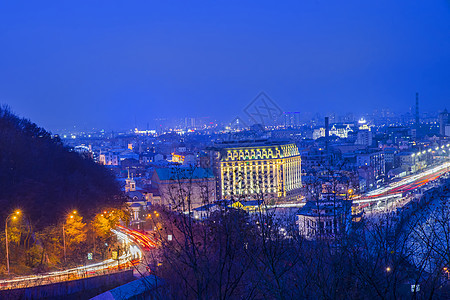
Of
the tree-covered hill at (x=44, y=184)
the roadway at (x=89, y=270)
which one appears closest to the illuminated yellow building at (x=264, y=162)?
the tree-covered hill at (x=44, y=184)

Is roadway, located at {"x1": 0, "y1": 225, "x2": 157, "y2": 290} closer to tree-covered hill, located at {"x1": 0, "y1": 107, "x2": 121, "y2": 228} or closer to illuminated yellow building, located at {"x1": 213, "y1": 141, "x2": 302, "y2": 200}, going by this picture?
tree-covered hill, located at {"x1": 0, "y1": 107, "x2": 121, "y2": 228}

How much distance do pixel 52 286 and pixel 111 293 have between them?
4.61 ft

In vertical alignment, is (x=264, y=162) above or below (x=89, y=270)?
above

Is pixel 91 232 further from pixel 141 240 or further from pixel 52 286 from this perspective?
pixel 52 286

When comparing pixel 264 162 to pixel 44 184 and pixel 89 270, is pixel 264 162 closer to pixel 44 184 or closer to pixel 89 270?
pixel 44 184

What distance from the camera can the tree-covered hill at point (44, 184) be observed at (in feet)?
33.0

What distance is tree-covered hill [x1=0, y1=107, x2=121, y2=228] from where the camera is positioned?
10.1 m

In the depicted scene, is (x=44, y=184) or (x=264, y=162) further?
(x=264, y=162)

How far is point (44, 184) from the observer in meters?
10.6

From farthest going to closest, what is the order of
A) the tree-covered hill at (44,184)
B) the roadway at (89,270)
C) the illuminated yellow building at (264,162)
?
1. the illuminated yellow building at (264,162)
2. the tree-covered hill at (44,184)
3. the roadway at (89,270)

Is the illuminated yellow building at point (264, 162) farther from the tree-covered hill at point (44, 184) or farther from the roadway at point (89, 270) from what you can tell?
the roadway at point (89, 270)

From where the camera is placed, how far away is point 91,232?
11008 mm

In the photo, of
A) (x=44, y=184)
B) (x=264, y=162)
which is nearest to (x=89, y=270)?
(x=44, y=184)

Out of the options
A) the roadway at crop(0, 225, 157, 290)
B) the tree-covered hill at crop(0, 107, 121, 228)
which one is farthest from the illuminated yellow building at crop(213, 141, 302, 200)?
the roadway at crop(0, 225, 157, 290)
